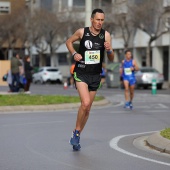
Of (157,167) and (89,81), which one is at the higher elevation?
(89,81)

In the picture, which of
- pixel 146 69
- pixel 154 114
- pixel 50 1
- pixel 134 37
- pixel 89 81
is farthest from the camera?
pixel 50 1

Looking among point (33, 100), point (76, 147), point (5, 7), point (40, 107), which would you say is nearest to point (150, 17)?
point (5, 7)

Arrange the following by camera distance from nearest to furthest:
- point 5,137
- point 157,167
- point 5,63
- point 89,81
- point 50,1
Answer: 1. point 157,167
2. point 89,81
3. point 5,137
4. point 5,63
5. point 50,1

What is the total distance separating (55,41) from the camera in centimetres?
7431

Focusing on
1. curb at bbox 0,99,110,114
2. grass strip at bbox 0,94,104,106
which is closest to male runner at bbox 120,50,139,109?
curb at bbox 0,99,110,114

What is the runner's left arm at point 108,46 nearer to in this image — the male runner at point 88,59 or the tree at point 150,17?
the male runner at point 88,59

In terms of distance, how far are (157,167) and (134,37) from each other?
168ft

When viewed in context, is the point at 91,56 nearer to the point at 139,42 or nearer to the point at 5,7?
the point at 139,42

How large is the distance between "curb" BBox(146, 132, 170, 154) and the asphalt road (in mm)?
113

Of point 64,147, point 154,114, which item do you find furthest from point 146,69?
point 64,147

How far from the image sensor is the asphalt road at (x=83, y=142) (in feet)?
31.1

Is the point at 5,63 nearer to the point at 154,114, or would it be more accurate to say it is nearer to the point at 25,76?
the point at 25,76

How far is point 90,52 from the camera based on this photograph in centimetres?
1087

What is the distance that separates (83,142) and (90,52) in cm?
194
